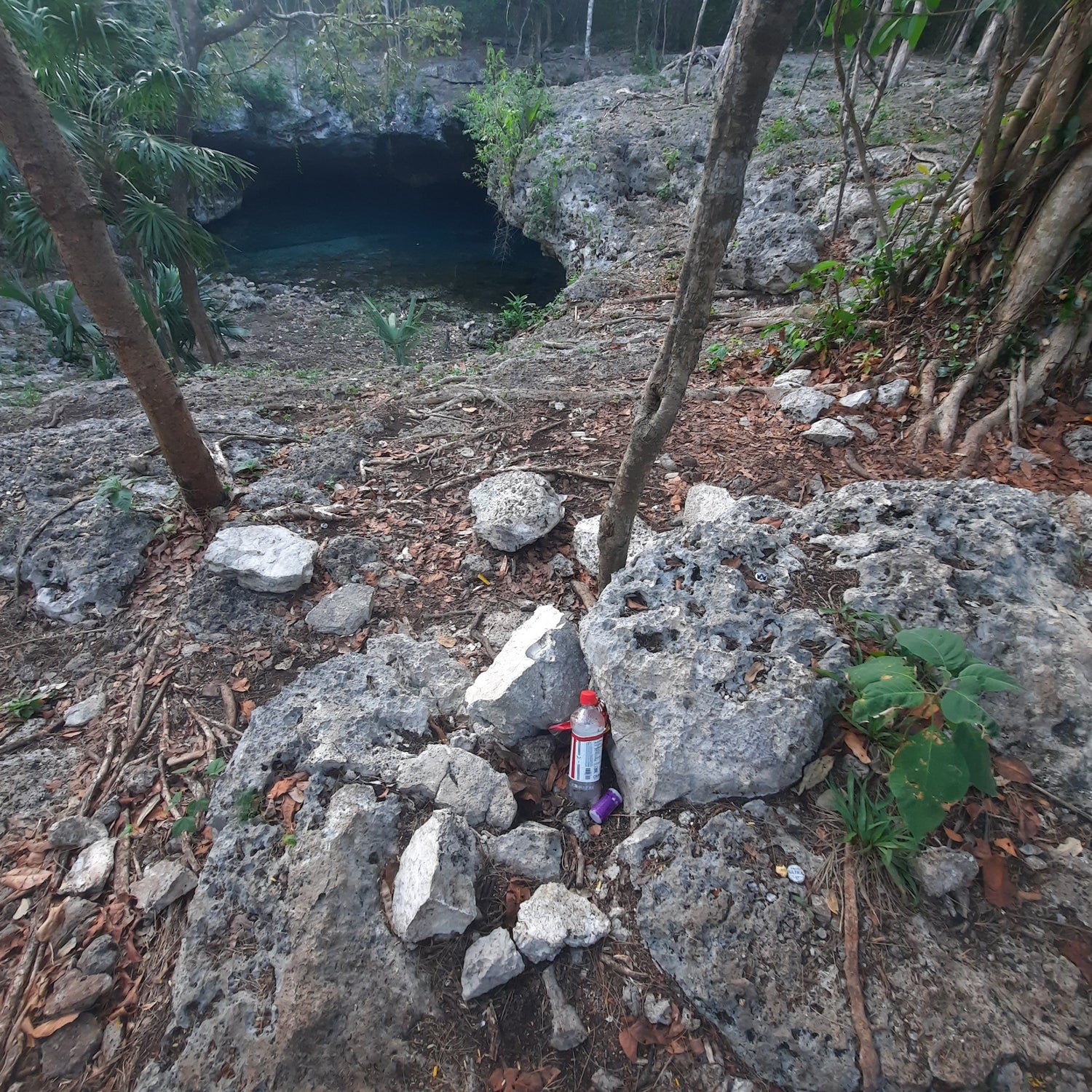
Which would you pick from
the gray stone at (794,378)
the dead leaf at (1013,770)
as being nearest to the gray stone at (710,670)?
the dead leaf at (1013,770)

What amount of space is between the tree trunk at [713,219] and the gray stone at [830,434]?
1449mm

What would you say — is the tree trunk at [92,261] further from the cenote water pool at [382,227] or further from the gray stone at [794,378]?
the cenote water pool at [382,227]

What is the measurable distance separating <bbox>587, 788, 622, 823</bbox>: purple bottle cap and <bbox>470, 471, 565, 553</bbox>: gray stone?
113 centimetres

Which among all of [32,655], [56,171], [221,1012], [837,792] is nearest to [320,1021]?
[221,1012]

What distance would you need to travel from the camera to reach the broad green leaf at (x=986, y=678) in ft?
3.92

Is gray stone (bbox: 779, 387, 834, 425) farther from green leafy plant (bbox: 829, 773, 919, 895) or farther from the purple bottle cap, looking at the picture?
the purple bottle cap

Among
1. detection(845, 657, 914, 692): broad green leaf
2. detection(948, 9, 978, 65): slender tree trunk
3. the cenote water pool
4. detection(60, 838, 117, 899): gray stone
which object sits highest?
detection(948, 9, 978, 65): slender tree trunk

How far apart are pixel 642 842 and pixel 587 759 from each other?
0.25 m

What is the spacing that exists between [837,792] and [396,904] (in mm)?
1070

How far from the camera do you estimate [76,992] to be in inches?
52.6

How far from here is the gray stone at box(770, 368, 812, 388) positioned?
3389 millimetres

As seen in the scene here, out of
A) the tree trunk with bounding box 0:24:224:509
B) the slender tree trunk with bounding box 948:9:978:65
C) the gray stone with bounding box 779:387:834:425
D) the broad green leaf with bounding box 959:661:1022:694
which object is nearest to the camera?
the broad green leaf with bounding box 959:661:1022:694

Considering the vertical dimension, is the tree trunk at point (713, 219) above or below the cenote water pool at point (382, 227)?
above

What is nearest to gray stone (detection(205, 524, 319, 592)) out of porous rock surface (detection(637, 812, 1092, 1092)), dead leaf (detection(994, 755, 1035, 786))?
porous rock surface (detection(637, 812, 1092, 1092))
